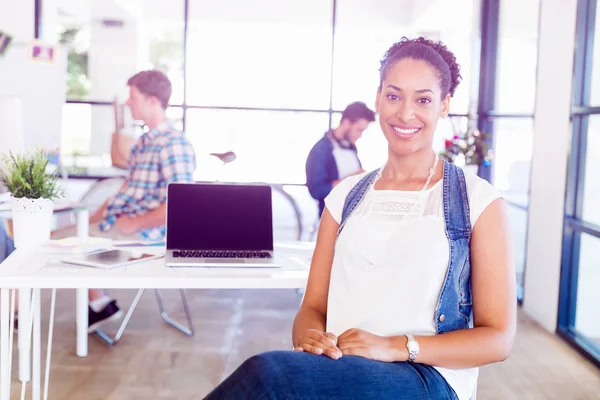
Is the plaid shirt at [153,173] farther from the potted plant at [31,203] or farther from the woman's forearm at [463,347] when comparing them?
the woman's forearm at [463,347]

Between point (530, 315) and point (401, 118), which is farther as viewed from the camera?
point (530, 315)

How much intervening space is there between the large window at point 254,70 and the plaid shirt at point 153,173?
2829mm

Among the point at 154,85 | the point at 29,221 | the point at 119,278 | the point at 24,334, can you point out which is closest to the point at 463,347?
the point at 119,278

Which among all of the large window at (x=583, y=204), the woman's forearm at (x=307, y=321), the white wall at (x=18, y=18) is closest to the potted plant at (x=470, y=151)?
the large window at (x=583, y=204)

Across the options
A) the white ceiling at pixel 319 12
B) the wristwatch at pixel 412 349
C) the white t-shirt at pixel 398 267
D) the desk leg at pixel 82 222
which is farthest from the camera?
the white ceiling at pixel 319 12

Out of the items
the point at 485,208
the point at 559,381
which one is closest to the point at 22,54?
the point at 559,381

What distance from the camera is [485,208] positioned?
1.48 meters

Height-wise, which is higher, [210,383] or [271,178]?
[271,178]

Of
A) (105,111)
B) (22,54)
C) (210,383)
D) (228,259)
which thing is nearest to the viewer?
(228,259)

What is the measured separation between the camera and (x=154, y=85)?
3434 millimetres

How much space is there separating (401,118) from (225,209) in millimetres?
927

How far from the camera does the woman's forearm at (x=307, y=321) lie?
1.60 metres

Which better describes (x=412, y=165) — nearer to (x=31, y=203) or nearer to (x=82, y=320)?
(x=31, y=203)

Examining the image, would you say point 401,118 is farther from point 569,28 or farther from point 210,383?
point 569,28
